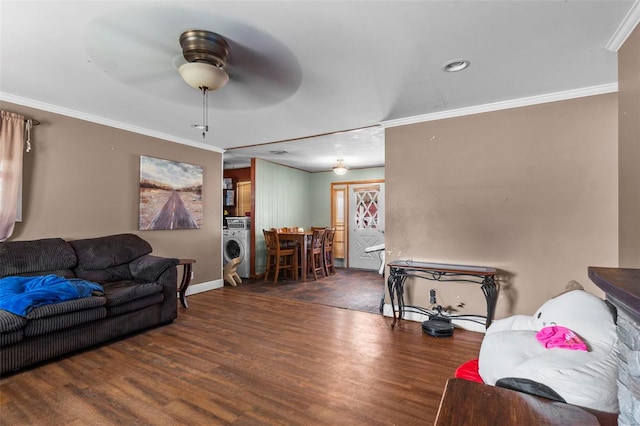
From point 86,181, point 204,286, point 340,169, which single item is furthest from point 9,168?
point 340,169

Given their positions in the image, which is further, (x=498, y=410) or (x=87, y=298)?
(x=87, y=298)

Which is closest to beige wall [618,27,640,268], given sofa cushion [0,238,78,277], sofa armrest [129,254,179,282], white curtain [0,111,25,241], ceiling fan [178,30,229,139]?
ceiling fan [178,30,229,139]

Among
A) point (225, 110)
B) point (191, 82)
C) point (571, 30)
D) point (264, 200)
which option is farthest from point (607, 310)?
point (264, 200)

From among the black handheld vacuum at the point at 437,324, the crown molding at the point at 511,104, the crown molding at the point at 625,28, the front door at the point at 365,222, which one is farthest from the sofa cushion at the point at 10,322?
the front door at the point at 365,222

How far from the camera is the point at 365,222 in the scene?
7.24 m

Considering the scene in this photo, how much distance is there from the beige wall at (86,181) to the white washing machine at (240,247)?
126 cm

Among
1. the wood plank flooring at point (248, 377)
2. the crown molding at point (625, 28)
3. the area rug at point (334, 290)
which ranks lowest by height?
the area rug at point (334, 290)

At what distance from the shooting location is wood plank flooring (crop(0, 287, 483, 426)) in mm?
1793

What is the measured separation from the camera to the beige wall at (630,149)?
1812mm

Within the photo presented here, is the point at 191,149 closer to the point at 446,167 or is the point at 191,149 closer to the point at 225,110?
the point at 225,110

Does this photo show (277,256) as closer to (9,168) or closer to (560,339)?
(9,168)

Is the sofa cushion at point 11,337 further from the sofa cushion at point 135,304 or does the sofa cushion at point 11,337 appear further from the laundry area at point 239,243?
the laundry area at point 239,243

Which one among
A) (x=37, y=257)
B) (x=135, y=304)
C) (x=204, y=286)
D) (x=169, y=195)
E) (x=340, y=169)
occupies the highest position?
(x=340, y=169)

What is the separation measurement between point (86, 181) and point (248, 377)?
3013 mm
